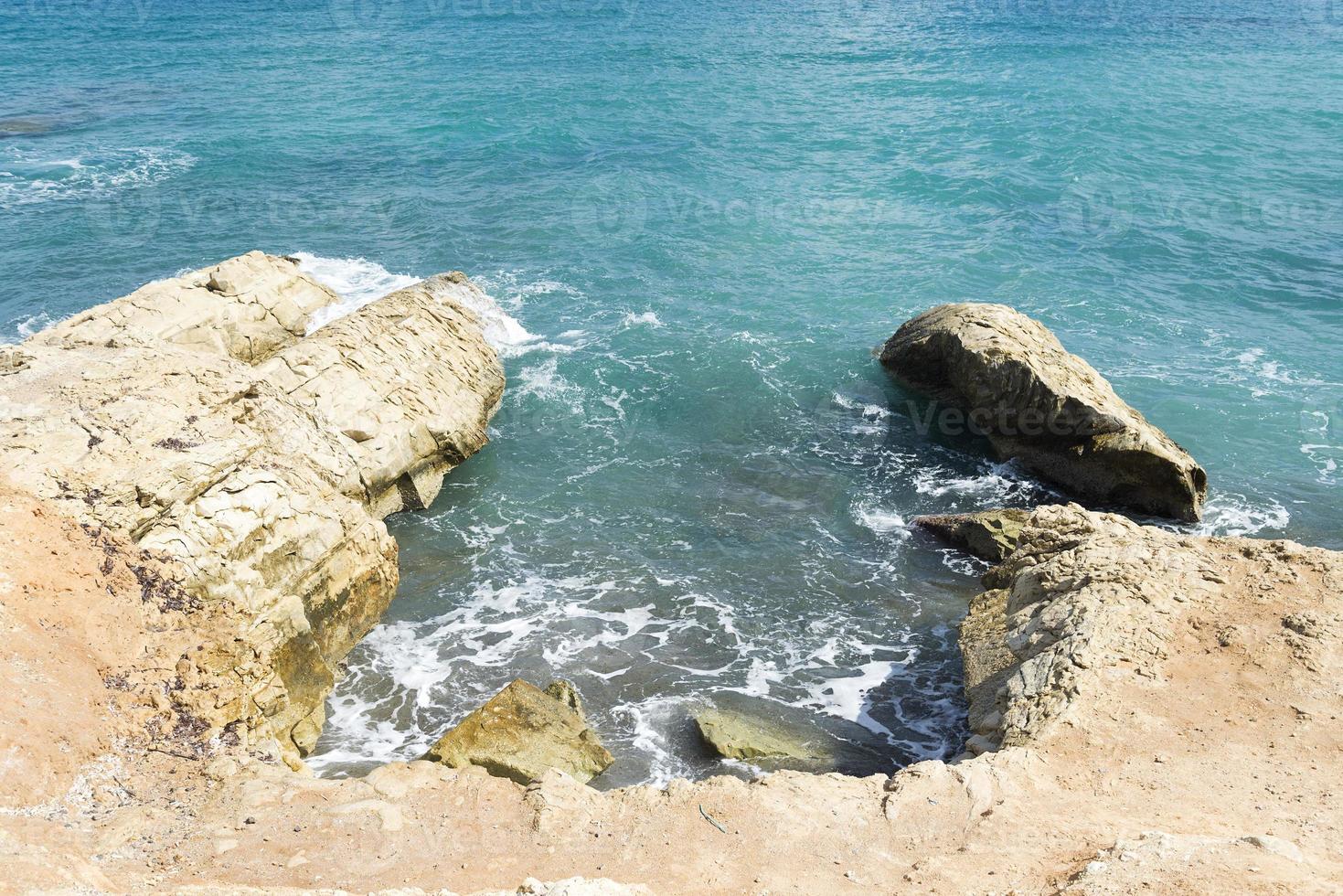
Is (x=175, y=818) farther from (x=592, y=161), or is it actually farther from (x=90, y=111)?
(x=90, y=111)

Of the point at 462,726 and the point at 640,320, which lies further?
the point at 640,320

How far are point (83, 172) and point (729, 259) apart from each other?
22786mm

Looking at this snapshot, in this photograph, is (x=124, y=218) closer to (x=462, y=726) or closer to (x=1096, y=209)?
(x=462, y=726)

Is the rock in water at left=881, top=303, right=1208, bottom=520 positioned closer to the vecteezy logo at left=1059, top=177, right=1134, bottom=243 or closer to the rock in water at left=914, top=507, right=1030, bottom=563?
the rock in water at left=914, top=507, right=1030, bottom=563

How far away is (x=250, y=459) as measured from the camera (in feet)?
43.9

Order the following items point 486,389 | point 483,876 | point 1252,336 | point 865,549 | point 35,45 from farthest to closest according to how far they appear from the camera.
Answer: point 35,45 < point 1252,336 < point 486,389 < point 865,549 < point 483,876

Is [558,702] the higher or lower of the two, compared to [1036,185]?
lower

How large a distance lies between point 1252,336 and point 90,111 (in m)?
43.0

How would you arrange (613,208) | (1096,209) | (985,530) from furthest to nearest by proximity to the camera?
(613,208)
(1096,209)
(985,530)

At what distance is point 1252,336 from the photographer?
76.8 feet

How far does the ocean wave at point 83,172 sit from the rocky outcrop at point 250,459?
56.9 ft

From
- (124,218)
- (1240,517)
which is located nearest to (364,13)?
(124,218)

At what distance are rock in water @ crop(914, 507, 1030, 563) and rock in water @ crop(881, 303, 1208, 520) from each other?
202 cm

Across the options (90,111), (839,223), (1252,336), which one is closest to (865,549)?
(1252,336)
